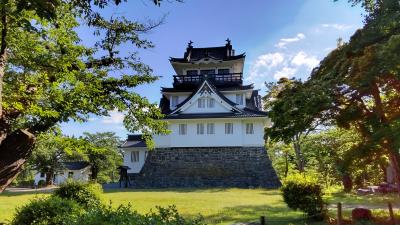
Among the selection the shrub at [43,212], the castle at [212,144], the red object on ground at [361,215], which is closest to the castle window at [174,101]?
the castle at [212,144]

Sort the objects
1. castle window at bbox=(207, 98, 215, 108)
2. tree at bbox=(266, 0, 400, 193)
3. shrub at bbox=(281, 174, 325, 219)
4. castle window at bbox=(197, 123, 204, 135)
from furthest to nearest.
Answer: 1. castle window at bbox=(207, 98, 215, 108)
2. castle window at bbox=(197, 123, 204, 135)
3. shrub at bbox=(281, 174, 325, 219)
4. tree at bbox=(266, 0, 400, 193)

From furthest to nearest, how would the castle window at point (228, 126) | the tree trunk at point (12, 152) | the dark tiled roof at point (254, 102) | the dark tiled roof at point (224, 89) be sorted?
1. the dark tiled roof at point (254, 102)
2. the dark tiled roof at point (224, 89)
3. the castle window at point (228, 126)
4. the tree trunk at point (12, 152)

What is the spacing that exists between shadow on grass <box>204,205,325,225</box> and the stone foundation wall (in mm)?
16087

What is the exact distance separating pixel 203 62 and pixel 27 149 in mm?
34693

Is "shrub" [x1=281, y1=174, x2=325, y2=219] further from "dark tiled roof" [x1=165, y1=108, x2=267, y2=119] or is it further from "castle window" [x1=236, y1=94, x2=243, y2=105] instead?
"castle window" [x1=236, y1=94, x2=243, y2=105]

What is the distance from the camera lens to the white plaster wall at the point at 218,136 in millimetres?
36781

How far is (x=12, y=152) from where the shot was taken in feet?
26.7

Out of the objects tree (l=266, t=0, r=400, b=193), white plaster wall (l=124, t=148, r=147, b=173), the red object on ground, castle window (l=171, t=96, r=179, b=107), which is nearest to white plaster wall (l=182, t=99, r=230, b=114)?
castle window (l=171, t=96, r=179, b=107)

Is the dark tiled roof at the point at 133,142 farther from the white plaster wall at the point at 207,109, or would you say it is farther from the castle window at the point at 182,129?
the white plaster wall at the point at 207,109

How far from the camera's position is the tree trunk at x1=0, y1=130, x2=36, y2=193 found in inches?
316

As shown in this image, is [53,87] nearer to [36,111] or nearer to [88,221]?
[36,111]

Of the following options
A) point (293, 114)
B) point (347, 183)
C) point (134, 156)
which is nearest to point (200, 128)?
point (134, 156)

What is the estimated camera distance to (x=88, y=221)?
562 cm

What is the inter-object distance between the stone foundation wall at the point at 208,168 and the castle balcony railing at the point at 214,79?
7.30 meters
